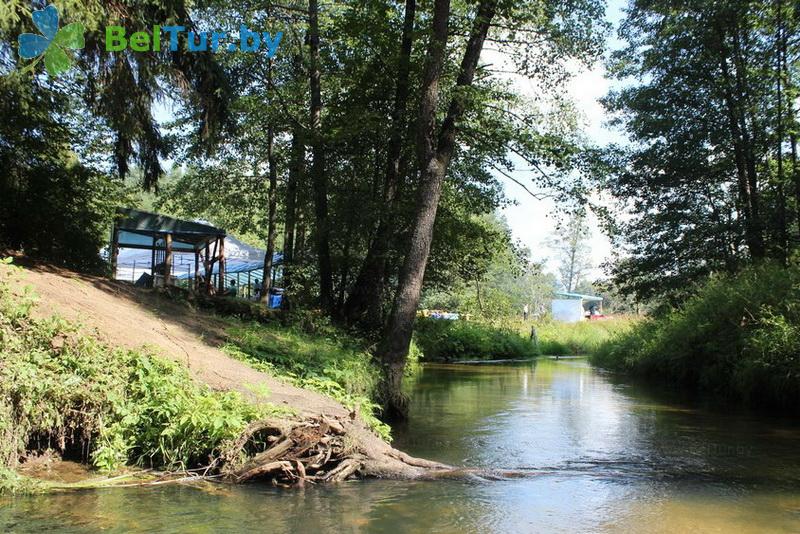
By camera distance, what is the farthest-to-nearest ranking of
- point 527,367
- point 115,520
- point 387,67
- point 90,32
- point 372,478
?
1. point 527,367
2. point 387,67
3. point 90,32
4. point 372,478
5. point 115,520

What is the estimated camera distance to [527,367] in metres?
27.4

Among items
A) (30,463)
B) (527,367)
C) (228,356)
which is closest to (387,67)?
(228,356)

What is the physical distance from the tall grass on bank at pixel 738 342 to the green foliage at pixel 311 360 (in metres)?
7.85

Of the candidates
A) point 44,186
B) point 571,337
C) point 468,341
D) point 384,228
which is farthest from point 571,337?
point 44,186

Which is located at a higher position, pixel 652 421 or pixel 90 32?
pixel 90 32

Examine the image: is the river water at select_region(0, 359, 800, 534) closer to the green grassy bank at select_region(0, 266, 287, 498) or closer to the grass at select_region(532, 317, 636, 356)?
the green grassy bank at select_region(0, 266, 287, 498)

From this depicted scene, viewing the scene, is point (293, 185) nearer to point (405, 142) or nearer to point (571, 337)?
point (405, 142)

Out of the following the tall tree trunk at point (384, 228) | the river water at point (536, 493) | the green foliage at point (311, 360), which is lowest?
the river water at point (536, 493)

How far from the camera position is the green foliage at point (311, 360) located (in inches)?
393

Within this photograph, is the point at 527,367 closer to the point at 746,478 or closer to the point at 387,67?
the point at 387,67

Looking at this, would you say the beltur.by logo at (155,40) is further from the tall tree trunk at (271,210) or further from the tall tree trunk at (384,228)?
the tall tree trunk at (271,210)

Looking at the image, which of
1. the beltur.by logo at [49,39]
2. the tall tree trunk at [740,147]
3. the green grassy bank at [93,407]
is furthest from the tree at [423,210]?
the tall tree trunk at [740,147]

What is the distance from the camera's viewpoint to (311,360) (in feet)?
37.2

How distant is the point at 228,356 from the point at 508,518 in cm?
565
